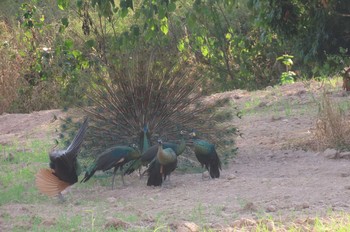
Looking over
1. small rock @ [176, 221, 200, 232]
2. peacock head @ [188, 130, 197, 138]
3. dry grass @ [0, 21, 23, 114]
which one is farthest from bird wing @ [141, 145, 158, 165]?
dry grass @ [0, 21, 23, 114]

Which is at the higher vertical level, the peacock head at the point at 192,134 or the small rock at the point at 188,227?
the peacock head at the point at 192,134

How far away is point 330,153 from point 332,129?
1.23 ft

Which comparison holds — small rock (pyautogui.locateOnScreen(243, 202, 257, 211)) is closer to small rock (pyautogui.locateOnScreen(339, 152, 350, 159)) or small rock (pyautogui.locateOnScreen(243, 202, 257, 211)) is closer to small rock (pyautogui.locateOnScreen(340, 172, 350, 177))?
small rock (pyautogui.locateOnScreen(340, 172, 350, 177))

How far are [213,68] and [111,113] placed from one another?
9084 millimetres

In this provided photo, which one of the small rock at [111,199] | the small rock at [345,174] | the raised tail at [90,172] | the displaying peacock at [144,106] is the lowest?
the small rock at [345,174]

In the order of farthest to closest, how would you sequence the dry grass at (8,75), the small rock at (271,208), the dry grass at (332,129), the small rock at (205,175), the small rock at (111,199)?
the dry grass at (8,75)
the dry grass at (332,129)
the small rock at (205,175)
the small rock at (111,199)
the small rock at (271,208)

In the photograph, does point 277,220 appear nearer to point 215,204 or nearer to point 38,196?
point 215,204

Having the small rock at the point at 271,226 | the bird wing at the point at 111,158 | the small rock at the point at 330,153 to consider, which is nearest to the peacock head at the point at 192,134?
the bird wing at the point at 111,158

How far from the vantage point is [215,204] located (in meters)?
6.52

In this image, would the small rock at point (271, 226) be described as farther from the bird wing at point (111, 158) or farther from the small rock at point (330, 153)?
the small rock at point (330, 153)

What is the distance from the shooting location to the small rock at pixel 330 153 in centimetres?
852

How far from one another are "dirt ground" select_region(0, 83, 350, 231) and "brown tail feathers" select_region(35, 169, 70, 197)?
0.17 m

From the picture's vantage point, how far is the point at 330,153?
8.57 metres

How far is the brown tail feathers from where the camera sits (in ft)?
24.0
